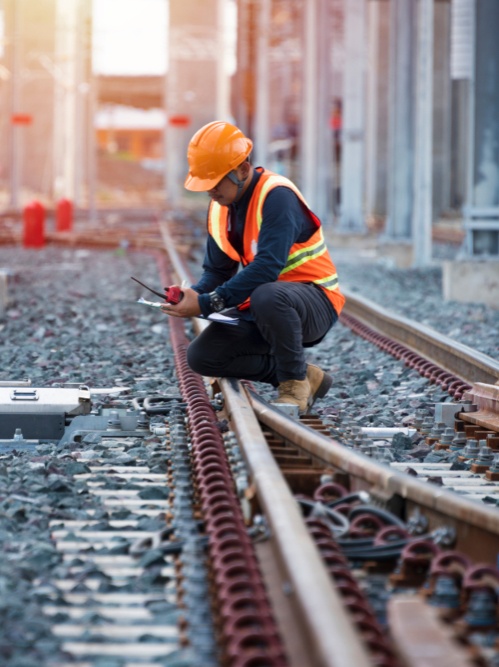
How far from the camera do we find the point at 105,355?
8562 millimetres

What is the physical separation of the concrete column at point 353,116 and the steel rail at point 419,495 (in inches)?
825

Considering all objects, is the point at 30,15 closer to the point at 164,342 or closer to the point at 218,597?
the point at 164,342

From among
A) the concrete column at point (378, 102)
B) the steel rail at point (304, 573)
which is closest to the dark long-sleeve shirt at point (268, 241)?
the steel rail at point (304, 573)

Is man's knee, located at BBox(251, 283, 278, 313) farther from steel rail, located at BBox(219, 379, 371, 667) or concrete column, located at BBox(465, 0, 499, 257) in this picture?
concrete column, located at BBox(465, 0, 499, 257)

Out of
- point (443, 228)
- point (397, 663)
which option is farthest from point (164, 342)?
point (443, 228)

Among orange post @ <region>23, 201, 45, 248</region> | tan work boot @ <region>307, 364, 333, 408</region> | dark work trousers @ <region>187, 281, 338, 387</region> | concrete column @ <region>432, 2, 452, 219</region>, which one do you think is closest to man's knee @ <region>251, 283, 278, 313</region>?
dark work trousers @ <region>187, 281, 338, 387</region>

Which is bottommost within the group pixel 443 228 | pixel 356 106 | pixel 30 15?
pixel 443 228

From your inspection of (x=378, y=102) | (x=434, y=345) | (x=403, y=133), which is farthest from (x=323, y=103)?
(x=434, y=345)

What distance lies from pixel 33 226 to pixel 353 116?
7.24 metres

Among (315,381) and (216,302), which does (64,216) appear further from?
(216,302)

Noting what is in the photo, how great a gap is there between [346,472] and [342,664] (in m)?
2.11

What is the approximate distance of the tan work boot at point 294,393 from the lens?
6.07 metres

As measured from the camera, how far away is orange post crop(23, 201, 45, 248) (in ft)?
72.5

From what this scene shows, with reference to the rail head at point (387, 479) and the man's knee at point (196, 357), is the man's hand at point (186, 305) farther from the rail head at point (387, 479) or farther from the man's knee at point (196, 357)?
the rail head at point (387, 479)
